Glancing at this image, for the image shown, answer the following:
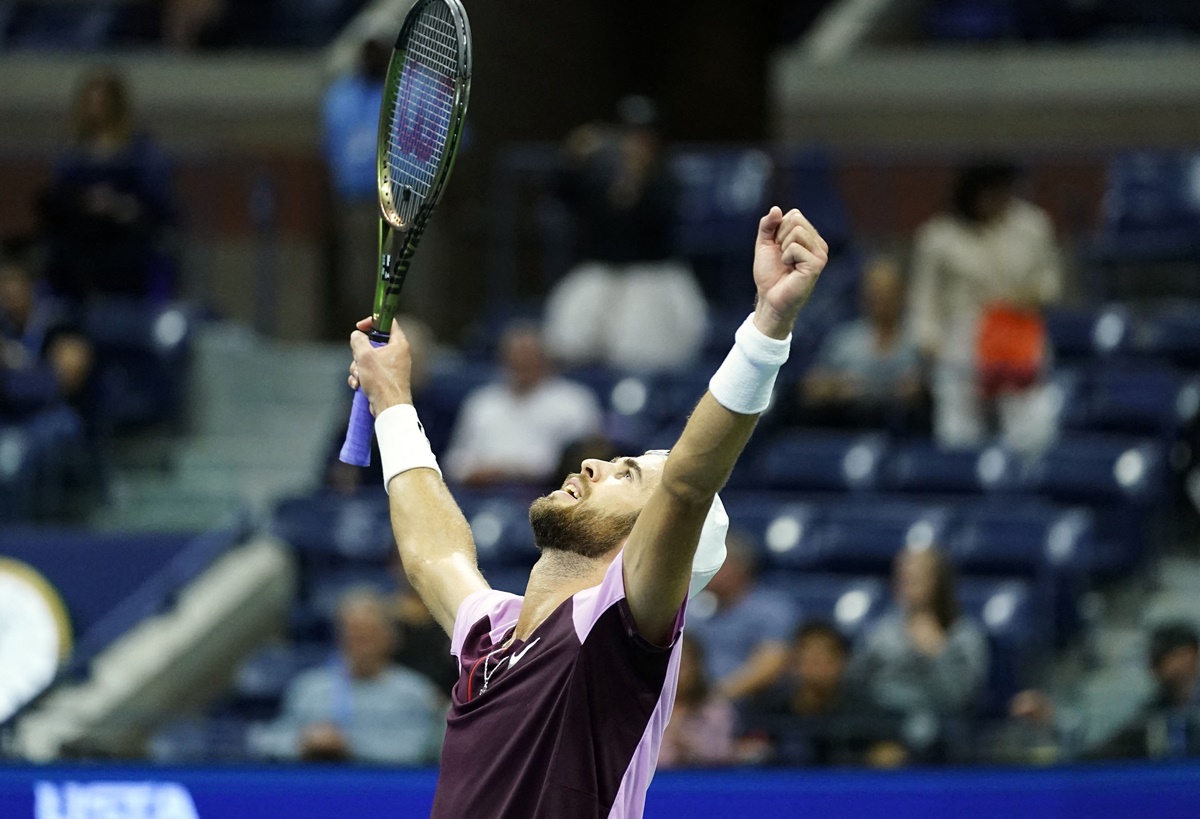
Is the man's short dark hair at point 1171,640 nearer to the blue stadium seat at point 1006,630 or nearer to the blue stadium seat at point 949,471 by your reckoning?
the blue stadium seat at point 1006,630

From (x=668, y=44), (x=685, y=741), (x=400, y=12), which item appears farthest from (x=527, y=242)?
(x=685, y=741)

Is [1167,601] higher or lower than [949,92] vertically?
lower

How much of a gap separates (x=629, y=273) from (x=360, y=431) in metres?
5.30

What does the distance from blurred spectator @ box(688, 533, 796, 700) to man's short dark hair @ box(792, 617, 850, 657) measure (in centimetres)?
24

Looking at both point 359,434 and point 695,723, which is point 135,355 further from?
point 359,434

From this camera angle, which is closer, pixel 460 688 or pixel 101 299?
pixel 460 688

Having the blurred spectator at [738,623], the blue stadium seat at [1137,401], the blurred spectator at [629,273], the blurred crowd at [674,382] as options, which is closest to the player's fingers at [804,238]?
the blurred crowd at [674,382]

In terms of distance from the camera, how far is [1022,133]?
11961 mm

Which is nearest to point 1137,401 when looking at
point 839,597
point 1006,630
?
point 1006,630

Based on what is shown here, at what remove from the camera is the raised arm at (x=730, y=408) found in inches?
124

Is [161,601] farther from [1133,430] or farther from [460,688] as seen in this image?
[460,688]

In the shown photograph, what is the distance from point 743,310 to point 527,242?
2.77 m

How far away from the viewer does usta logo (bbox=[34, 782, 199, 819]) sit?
21.2 feet

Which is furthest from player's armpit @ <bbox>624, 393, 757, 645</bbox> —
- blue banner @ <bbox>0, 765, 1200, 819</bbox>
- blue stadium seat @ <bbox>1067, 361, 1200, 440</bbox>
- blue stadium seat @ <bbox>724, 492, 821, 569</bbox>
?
blue stadium seat @ <bbox>1067, 361, 1200, 440</bbox>
